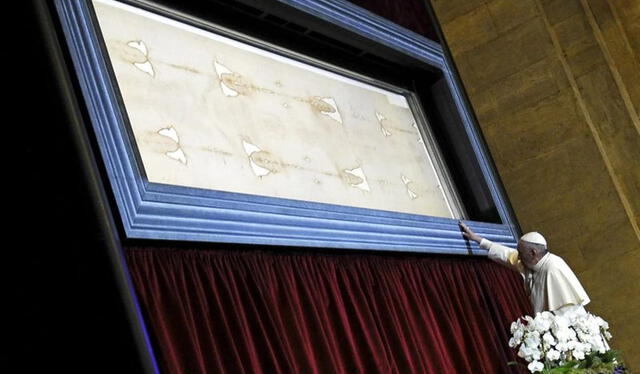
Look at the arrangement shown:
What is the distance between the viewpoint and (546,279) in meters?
6.42

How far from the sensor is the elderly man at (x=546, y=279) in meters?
6.28

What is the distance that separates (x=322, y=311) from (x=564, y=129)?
15.4 feet

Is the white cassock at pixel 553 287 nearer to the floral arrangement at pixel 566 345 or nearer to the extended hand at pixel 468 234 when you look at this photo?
the extended hand at pixel 468 234

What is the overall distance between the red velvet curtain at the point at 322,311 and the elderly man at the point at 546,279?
0.48 metres

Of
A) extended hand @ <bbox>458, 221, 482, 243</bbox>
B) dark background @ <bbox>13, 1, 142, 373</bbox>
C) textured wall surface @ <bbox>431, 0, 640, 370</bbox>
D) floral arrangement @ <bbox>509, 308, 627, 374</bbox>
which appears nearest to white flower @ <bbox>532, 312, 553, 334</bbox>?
floral arrangement @ <bbox>509, 308, 627, 374</bbox>

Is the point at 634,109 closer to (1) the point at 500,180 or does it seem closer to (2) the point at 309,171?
(1) the point at 500,180

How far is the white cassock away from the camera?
6270 mm

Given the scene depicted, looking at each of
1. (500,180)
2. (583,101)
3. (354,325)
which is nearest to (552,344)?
(354,325)

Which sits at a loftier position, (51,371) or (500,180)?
(500,180)

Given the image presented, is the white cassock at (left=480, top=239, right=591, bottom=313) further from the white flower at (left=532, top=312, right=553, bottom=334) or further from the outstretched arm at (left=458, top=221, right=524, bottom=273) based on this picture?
the white flower at (left=532, top=312, right=553, bottom=334)

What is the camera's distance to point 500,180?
8.59m

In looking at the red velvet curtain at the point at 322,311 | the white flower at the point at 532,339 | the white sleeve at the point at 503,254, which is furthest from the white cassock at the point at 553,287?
the white flower at the point at 532,339

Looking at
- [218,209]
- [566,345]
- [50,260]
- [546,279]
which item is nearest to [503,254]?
[546,279]

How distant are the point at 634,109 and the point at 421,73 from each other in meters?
2.56
